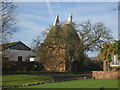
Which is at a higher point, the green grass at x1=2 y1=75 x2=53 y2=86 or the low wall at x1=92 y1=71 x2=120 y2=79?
the low wall at x1=92 y1=71 x2=120 y2=79

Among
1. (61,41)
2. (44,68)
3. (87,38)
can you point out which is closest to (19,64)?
(44,68)

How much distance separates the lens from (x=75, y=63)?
37781 millimetres

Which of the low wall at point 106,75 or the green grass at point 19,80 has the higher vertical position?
the low wall at point 106,75

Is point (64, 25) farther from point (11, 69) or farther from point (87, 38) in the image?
point (11, 69)

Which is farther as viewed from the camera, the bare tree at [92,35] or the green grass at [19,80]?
the bare tree at [92,35]

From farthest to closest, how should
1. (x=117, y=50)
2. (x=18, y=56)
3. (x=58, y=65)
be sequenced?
(x=18, y=56), (x=58, y=65), (x=117, y=50)

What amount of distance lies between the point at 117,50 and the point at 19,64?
1924cm

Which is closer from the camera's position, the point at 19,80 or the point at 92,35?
the point at 19,80

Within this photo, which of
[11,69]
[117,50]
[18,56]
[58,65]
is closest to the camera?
[117,50]

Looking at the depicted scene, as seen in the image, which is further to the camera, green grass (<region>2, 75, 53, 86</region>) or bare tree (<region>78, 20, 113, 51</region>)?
bare tree (<region>78, 20, 113, 51</region>)

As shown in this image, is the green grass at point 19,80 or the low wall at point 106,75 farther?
the low wall at point 106,75

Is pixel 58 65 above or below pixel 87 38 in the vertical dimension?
below

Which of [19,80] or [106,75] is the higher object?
[106,75]

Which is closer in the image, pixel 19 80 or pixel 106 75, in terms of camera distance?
pixel 19 80
